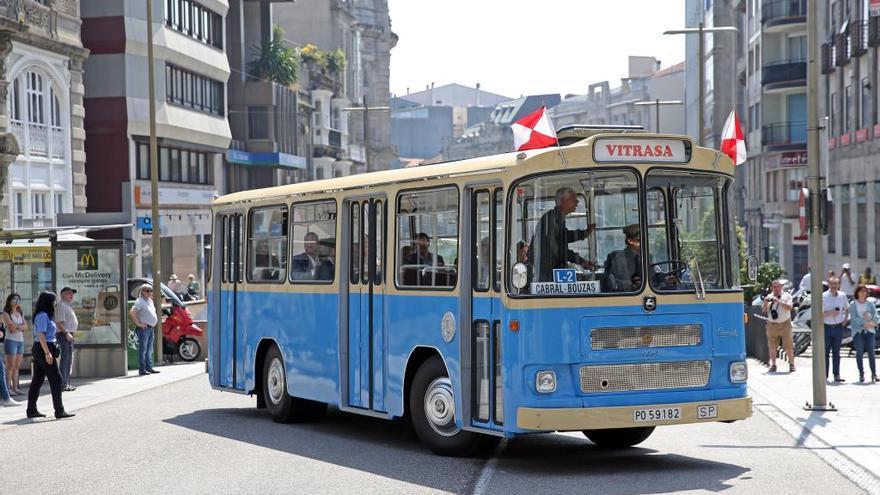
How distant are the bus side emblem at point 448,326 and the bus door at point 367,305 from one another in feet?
4.32

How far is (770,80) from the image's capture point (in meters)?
68.6

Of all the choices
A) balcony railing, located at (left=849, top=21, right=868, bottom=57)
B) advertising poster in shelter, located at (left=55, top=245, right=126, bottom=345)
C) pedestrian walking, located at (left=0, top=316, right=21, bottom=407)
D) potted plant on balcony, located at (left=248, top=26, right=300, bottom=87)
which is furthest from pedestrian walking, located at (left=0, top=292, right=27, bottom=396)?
potted plant on balcony, located at (left=248, top=26, right=300, bottom=87)

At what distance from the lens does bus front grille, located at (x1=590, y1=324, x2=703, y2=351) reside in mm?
13266

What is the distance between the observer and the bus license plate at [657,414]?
1325 cm

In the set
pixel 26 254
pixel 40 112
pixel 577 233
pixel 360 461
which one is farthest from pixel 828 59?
pixel 577 233

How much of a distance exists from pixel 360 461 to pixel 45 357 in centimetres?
673

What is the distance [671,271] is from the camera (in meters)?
13.6

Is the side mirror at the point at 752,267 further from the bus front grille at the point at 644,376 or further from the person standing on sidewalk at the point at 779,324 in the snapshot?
the person standing on sidewalk at the point at 779,324

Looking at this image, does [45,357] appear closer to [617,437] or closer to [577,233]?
[617,437]

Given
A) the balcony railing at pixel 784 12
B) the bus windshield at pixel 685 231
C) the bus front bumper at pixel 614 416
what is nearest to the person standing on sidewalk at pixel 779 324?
the bus windshield at pixel 685 231

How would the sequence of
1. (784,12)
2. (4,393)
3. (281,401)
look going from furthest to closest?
(784,12) → (4,393) → (281,401)

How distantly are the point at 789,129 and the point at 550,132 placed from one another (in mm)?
57116

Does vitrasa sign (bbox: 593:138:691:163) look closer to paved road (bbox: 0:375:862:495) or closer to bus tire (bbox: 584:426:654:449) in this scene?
paved road (bbox: 0:375:862:495)

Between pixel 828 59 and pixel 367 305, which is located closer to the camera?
pixel 367 305
